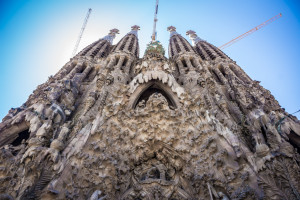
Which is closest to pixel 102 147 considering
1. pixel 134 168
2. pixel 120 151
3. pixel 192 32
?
pixel 120 151

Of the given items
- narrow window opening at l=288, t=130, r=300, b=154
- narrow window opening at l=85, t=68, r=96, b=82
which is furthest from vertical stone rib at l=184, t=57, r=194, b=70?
narrow window opening at l=288, t=130, r=300, b=154

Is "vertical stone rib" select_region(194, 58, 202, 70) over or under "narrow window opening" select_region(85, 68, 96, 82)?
over

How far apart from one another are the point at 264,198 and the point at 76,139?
492 centimetres

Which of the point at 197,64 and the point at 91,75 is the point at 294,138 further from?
the point at 91,75

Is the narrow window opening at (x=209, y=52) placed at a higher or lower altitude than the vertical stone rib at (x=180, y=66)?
higher

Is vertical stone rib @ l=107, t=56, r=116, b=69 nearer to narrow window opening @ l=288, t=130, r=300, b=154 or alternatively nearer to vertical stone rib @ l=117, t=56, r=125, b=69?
vertical stone rib @ l=117, t=56, r=125, b=69

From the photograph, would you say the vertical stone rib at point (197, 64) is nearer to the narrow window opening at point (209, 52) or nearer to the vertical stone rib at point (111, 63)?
the narrow window opening at point (209, 52)

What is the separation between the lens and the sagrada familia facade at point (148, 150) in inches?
168

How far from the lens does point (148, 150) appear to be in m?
6.55

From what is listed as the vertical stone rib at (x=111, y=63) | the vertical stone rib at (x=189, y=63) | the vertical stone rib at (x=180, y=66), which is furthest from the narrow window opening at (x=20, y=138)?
the vertical stone rib at (x=189, y=63)

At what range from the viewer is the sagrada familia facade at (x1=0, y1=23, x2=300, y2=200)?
14.0 feet

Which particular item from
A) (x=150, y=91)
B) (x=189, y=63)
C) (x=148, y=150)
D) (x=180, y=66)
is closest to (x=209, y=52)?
(x=189, y=63)

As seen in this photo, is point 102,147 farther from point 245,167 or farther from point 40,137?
point 245,167

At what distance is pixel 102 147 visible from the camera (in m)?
5.41
